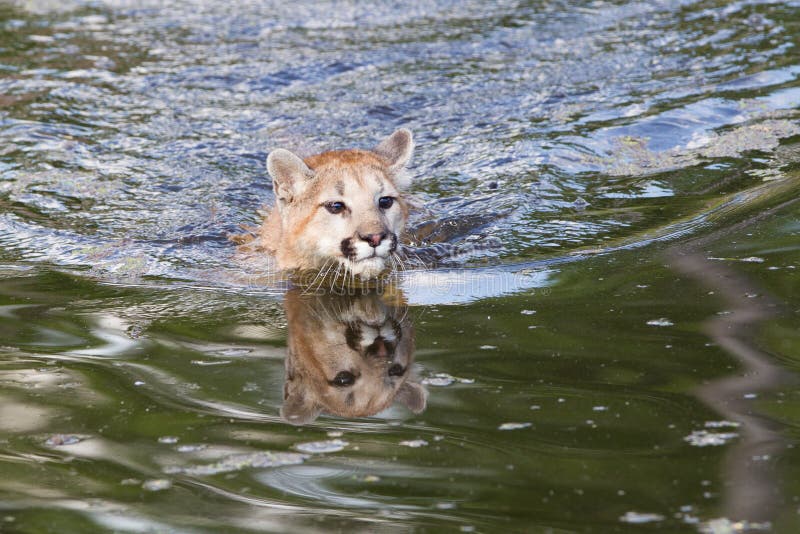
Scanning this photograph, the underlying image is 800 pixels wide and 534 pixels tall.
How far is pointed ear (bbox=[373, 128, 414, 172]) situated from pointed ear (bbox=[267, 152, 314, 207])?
2.68 feet

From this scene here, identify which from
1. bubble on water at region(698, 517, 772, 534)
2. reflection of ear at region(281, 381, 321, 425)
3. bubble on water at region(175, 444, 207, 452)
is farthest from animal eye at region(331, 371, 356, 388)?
bubble on water at region(698, 517, 772, 534)

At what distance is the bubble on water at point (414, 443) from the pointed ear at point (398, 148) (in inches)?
164

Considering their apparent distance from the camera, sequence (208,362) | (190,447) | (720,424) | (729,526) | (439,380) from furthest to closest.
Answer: (208,362) → (439,380) → (190,447) → (720,424) → (729,526)

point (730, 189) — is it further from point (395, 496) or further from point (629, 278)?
point (395, 496)

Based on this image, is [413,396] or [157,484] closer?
[157,484]

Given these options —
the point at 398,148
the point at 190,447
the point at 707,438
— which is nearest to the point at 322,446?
the point at 190,447

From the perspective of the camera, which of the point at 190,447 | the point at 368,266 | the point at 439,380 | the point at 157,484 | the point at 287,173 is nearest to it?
the point at 157,484

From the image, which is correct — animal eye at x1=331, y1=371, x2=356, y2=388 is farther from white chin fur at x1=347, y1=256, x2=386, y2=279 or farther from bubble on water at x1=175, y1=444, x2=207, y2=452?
white chin fur at x1=347, y1=256, x2=386, y2=279

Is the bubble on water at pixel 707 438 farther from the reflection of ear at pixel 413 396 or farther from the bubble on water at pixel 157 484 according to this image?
the bubble on water at pixel 157 484

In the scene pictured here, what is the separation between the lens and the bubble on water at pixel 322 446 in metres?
4.43

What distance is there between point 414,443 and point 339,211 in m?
3.41

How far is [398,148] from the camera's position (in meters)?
8.53

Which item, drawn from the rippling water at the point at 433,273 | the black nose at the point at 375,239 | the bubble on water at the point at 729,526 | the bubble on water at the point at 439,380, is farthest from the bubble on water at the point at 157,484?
the black nose at the point at 375,239

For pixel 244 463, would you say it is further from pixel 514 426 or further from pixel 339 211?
pixel 339 211
